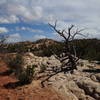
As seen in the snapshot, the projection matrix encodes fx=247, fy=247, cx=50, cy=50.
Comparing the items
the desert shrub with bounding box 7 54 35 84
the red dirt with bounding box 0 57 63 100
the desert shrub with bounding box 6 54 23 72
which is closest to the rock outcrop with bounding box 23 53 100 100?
the red dirt with bounding box 0 57 63 100

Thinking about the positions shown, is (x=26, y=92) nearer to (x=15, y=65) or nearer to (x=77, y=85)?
(x=77, y=85)

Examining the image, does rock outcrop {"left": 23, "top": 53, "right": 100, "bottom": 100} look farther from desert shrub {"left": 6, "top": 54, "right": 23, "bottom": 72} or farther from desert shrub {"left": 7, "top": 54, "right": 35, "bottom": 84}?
desert shrub {"left": 6, "top": 54, "right": 23, "bottom": 72}

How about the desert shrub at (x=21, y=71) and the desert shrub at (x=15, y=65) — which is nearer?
the desert shrub at (x=21, y=71)

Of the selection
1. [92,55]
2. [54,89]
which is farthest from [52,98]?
[92,55]

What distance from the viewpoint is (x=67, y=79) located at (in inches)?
555

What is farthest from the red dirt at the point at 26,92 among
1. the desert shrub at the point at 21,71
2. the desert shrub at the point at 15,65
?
the desert shrub at the point at 15,65

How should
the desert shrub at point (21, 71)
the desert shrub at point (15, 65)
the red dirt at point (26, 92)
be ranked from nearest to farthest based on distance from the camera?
the red dirt at point (26, 92) → the desert shrub at point (21, 71) → the desert shrub at point (15, 65)

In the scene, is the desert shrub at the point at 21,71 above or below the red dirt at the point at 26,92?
above

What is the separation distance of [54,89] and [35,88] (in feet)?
3.44

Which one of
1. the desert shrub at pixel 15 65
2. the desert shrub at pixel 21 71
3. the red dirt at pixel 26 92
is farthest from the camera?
the desert shrub at pixel 15 65

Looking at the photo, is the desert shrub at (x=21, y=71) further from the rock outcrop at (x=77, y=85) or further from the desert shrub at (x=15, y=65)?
the rock outcrop at (x=77, y=85)

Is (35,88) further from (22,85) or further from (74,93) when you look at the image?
(74,93)

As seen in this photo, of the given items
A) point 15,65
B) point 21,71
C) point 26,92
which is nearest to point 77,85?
point 26,92

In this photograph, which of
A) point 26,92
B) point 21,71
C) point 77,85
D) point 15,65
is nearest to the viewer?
point 26,92
